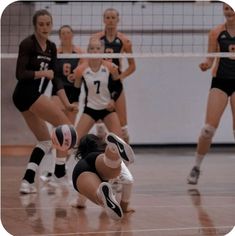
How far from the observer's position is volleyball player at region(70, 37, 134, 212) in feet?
21.8

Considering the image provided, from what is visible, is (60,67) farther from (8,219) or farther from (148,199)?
(8,219)

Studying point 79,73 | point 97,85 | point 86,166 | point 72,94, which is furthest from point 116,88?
point 86,166

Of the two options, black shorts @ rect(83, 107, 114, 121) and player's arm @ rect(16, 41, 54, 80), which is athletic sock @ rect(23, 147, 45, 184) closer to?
black shorts @ rect(83, 107, 114, 121)

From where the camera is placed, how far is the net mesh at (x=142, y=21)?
10.4 meters

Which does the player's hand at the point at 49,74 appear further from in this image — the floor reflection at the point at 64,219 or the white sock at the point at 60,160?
the floor reflection at the point at 64,219

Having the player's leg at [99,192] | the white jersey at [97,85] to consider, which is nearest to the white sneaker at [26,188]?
the white jersey at [97,85]

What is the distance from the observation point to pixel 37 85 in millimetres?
6344

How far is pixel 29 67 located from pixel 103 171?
171 centimetres

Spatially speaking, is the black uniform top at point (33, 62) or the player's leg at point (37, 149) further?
the player's leg at point (37, 149)

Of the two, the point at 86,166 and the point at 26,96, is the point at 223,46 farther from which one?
the point at 86,166

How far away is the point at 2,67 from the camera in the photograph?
10.8 metres

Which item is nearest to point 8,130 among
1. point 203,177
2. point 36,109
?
point 203,177

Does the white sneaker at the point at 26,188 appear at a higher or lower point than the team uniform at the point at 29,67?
lower

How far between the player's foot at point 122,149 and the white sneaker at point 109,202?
252mm
